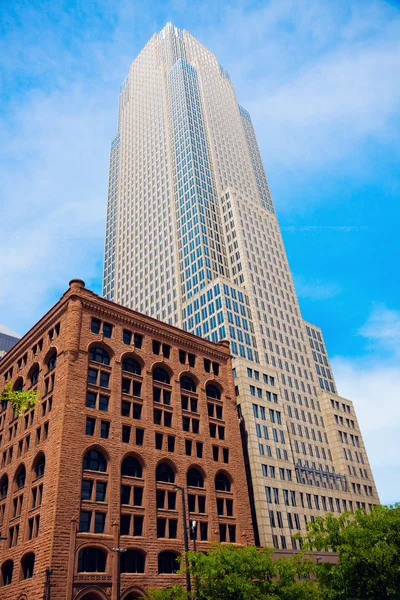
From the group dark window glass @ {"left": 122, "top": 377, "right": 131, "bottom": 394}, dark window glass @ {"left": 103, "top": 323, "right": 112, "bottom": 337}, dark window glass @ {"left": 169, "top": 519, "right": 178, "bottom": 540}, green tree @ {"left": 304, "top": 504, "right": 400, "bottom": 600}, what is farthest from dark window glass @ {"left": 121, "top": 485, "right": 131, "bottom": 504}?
green tree @ {"left": 304, "top": 504, "right": 400, "bottom": 600}

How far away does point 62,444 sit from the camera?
157 ft

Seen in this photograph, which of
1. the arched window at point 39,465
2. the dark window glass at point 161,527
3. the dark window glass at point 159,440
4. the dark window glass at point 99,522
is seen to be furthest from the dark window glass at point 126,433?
the dark window glass at point 161,527

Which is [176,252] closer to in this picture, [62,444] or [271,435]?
[271,435]

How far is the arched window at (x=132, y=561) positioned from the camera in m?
47.1

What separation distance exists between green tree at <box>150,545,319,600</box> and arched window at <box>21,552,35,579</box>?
1403 centimetres

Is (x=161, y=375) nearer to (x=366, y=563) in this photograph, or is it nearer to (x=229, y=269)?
(x=366, y=563)

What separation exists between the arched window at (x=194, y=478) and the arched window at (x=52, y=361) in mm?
19981

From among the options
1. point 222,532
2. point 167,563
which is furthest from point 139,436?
point 222,532

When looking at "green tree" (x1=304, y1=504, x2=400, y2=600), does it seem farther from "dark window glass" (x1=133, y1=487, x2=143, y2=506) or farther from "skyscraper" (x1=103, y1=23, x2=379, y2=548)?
"skyscraper" (x1=103, y1=23, x2=379, y2=548)

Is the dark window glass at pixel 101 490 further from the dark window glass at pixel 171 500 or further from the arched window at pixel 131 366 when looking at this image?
the arched window at pixel 131 366

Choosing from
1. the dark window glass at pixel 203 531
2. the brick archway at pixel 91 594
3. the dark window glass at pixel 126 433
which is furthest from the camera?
the dark window glass at pixel 203 531

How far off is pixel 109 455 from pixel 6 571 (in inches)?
579

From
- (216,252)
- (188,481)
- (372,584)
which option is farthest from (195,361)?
(216,252)

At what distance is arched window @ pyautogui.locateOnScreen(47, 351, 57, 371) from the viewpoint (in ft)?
190
